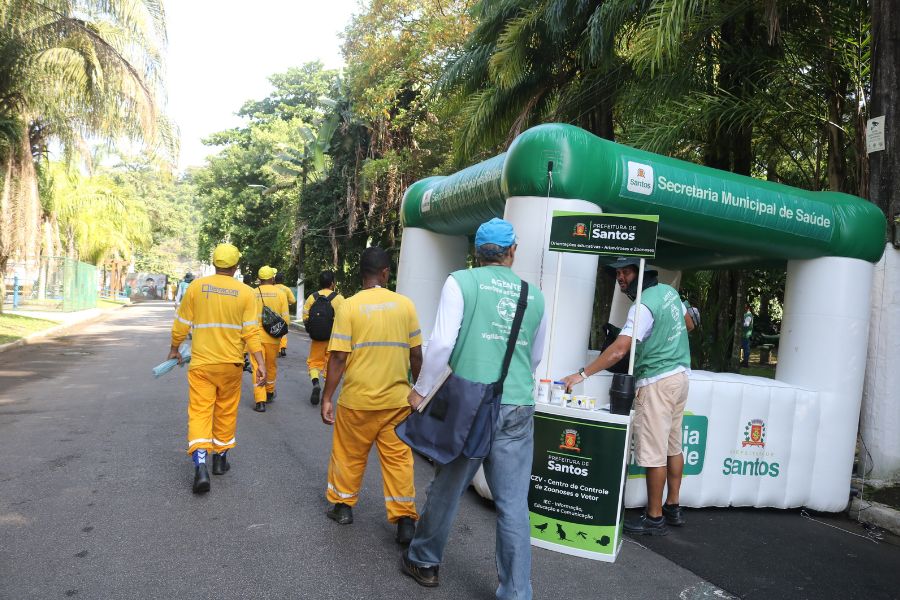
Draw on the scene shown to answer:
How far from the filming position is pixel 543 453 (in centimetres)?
466

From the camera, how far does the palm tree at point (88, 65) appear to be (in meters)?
13.1

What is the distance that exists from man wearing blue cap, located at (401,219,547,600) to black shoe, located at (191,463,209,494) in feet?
7.20

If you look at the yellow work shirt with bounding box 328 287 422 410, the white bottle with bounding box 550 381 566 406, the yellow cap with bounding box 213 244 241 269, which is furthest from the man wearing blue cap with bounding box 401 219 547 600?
the yellow cap with bounding box 213 244 241 269

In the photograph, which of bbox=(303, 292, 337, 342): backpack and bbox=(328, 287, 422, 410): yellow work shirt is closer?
bbox=(328, 287, 422, 410): yellow work shirt

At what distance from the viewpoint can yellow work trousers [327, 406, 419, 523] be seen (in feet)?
14.6

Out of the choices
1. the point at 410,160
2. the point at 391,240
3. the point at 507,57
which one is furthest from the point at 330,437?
the point at 391,240

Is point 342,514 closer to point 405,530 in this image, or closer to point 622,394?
point 405,530

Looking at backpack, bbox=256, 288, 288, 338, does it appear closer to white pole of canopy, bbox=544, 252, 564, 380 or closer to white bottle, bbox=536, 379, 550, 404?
white pole of canopy, bbox=544, 252, 564, 380

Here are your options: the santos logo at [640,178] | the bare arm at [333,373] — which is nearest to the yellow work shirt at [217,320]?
the bare arm at [333,373]

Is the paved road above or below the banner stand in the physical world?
below

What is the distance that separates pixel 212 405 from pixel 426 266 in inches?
149

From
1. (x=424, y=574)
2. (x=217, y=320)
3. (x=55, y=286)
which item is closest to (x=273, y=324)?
(x=217, y=320)

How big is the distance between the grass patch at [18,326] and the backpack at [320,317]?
9344 mm

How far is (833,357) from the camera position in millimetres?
6270
